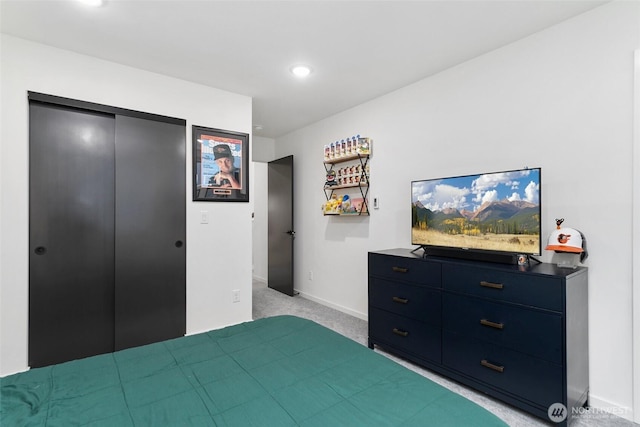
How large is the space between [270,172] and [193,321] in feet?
9.20

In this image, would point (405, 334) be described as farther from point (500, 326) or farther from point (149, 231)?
point (149, 231)

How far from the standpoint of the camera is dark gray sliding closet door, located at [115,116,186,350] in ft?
8.73

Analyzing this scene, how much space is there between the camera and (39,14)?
198cm

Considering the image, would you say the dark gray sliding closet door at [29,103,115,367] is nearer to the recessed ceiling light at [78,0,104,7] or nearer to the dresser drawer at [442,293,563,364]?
the recessed ceiling light at [78,0,104,7]

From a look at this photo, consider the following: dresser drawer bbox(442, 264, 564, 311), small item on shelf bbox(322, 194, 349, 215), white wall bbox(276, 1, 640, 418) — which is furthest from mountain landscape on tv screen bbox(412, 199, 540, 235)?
small item on shelf bbox(322, 194, 349, 215)

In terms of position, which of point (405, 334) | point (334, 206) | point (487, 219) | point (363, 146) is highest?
point (363, 146)

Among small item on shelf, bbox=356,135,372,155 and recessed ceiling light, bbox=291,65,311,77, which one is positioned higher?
recessed ceiling light, bbox=291,65,311,77

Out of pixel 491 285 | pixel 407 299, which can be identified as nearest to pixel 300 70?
pixel 407 299

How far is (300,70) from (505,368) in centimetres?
278

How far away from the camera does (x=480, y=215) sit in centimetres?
228

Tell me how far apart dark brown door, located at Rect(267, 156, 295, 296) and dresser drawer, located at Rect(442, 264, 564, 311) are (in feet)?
9.32

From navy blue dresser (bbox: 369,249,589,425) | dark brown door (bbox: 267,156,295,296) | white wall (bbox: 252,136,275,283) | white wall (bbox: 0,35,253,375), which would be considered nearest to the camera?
navy blue dresser (bbox: 369,249,589,425)

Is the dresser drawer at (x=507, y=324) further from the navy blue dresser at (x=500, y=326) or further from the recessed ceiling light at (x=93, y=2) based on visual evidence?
the recessed ceiling light at (x=93, y=2)

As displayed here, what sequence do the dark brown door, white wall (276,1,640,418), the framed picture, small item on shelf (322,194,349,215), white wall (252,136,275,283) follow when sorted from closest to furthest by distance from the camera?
1. white wall (276,1,640,418)
2. the framed picture
3. small item on shelf (322,194,349,215)
4. the dark brown door
5. white wall (252,136,275,283)
